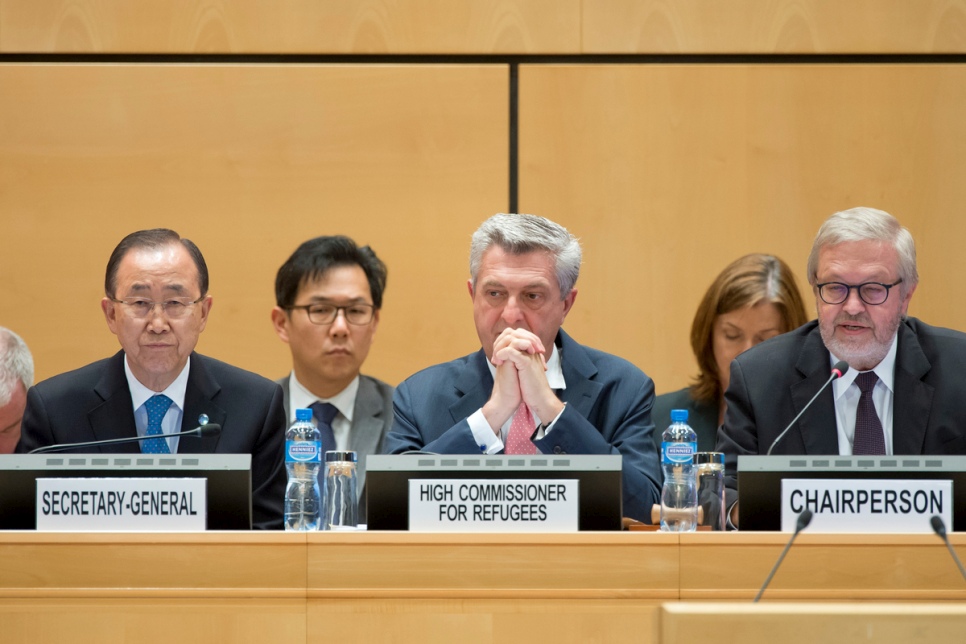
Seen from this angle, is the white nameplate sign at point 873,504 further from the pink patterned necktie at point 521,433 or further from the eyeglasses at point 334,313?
the eyeglasses at point 334,313

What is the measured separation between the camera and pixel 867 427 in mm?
2516

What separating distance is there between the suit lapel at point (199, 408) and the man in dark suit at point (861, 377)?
3.78ft

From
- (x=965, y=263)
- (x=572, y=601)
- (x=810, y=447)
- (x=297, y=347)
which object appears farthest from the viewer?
(x=965, y=263)

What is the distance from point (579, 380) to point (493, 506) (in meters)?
0.75

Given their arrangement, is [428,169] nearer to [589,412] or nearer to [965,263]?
[589,412]

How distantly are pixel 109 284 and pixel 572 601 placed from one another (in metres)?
1.36

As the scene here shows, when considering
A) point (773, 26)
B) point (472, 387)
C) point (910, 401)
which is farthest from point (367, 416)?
point (773, 26)

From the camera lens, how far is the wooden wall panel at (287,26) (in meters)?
4.01

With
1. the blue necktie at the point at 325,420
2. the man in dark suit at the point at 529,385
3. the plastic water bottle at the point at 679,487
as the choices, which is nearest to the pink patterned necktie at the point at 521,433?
the man in dark suit at the point at 529,385

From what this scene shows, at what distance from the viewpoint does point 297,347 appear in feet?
11.5

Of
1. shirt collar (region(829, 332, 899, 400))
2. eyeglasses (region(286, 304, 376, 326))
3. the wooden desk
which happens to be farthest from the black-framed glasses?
eyeglasses (region(286, 304, 376, 326))

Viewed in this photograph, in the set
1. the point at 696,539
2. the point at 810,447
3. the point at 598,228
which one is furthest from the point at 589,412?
the point at 598,228

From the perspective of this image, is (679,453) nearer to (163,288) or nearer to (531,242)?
(531,242)

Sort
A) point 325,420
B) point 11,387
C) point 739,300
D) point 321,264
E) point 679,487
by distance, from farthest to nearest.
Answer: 1. point 321,264
2. point 325,420
3. point 739,300
4. point 11,387
5. point 679,487
